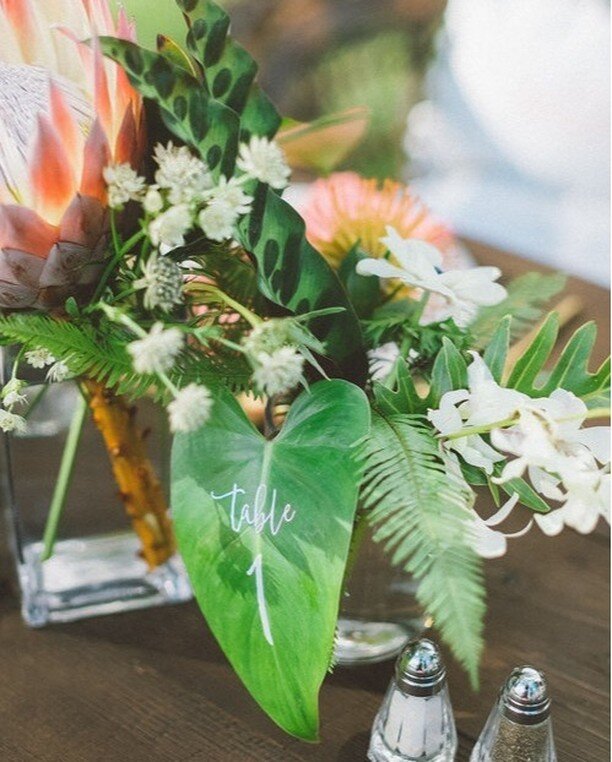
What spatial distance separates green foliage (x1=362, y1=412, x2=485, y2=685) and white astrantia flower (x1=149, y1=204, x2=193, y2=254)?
145 millimetres

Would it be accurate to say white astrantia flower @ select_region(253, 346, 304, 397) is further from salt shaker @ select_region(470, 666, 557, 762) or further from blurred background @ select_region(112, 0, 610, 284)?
blurred background @ select_region(112, 0, 610, 284)

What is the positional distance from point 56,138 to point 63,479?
1.01 ft

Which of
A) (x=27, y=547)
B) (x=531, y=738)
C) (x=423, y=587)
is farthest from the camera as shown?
(x=27, y=547)

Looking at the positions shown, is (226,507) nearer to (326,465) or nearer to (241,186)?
(326,465)

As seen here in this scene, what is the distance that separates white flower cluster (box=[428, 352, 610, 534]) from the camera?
1.49 feet

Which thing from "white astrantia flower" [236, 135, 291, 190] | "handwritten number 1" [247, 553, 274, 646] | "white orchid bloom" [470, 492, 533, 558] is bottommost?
"handwritten number 1" [247, 553, 274, 646]

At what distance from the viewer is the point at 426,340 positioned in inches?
23.4

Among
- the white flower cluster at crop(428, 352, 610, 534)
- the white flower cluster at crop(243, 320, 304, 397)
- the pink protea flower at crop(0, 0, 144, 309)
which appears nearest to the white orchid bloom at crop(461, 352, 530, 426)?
the white flower cluster at crop(428, 352, 610, 534)

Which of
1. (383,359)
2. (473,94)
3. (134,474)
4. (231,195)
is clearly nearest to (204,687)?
(134,474)

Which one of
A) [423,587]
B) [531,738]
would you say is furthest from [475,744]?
[423,587]

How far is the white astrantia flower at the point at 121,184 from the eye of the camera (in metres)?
0.49

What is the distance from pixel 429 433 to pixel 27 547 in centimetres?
37

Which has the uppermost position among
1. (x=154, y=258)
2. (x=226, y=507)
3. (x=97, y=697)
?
(x=154, y=258)

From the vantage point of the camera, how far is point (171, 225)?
464 millimetres
